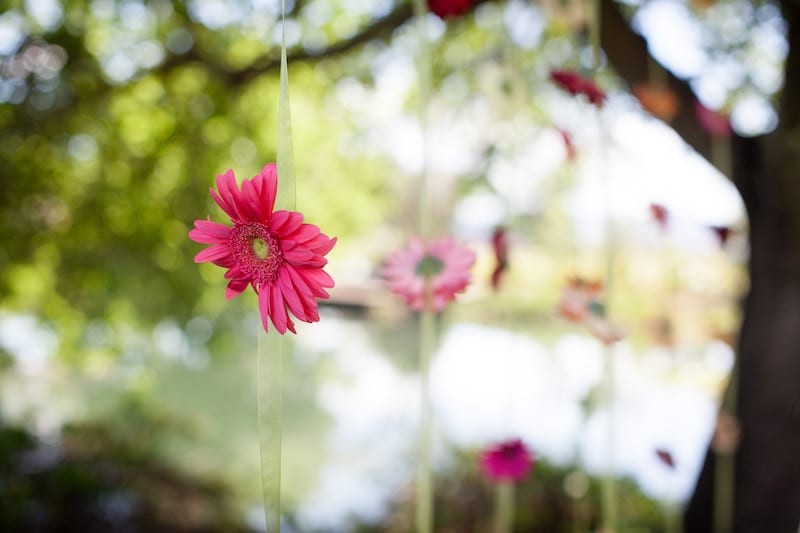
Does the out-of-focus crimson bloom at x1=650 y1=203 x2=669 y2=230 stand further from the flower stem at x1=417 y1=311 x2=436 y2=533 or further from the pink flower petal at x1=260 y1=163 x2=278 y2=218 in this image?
the pink flower petal at x1=260 y1=163 x2=278 y2=218

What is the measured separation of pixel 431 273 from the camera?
1.85 feet

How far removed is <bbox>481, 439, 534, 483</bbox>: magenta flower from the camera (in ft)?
2.75

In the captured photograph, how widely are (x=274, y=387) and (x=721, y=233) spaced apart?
1.09 metres

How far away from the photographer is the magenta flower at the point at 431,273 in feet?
1.79

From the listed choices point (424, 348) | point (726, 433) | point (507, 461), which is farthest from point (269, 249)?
point (726, 433)

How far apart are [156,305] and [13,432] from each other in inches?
37.9

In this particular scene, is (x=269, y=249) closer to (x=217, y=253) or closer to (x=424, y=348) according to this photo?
(x=217, y=253)

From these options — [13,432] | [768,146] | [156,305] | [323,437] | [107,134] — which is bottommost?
[323,437]

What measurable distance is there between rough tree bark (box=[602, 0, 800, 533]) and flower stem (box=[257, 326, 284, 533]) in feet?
4.75

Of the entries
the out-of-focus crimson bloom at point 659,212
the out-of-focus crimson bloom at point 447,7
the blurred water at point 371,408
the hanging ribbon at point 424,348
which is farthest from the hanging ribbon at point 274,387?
the blurred water at point 371,408

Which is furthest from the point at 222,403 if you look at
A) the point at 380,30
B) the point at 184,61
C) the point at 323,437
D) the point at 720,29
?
the point at 720,29

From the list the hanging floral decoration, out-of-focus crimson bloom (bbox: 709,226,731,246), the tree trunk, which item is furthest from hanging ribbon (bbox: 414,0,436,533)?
the tree trunk

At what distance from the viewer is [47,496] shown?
8.20 feet

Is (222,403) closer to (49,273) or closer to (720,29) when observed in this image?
(49,273)
